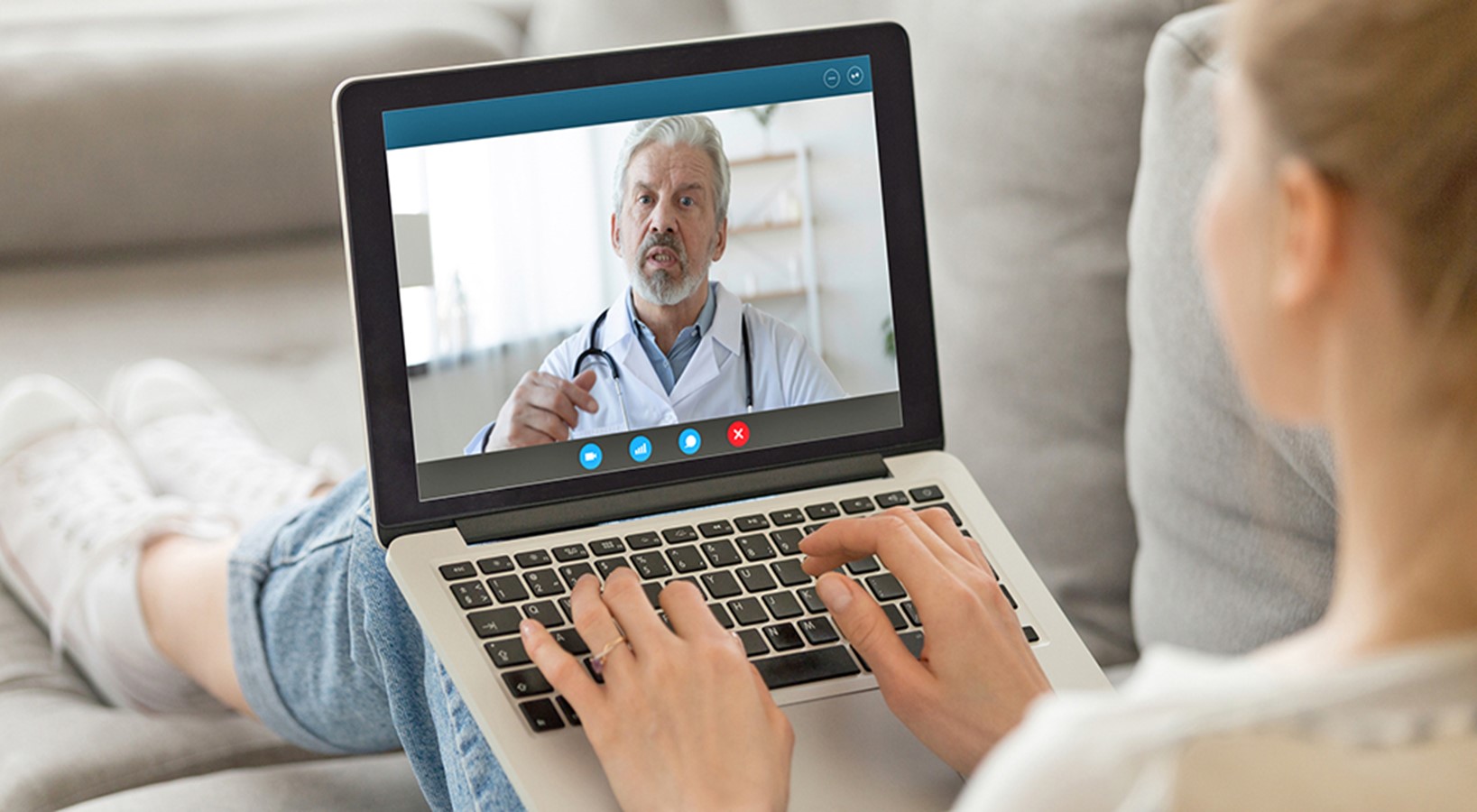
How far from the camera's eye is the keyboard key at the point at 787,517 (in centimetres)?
79

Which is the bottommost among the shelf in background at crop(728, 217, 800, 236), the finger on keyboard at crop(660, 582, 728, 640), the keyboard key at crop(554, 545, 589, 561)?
the finger on keyboard at crop(660, 582, 728, 640)

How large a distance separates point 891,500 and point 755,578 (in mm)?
109

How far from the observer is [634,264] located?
784 millimetres

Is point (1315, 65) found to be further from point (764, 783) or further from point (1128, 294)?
point (1128, 294)

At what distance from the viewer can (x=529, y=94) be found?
2.49 feet

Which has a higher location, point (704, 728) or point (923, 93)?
point (923, 93)

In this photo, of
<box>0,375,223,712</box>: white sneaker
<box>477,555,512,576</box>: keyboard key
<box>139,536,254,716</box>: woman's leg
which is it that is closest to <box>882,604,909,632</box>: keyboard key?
<box>477,555,512,576</box>: keyboard key

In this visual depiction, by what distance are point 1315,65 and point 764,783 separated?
38 cm

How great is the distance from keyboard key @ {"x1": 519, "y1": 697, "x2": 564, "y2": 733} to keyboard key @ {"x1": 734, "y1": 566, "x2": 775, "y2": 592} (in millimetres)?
136

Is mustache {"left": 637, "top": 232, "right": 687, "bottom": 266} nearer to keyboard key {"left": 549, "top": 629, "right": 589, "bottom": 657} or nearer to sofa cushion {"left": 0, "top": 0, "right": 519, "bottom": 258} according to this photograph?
keyboard key {"left": 549, "top": 629, "right": 589, "bottom": 657}

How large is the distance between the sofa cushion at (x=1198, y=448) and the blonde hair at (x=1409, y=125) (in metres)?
0.50

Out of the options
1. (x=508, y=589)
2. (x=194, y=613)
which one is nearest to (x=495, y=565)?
(x=508, y=589)

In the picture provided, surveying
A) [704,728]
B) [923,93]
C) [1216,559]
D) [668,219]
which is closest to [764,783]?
[704,728]

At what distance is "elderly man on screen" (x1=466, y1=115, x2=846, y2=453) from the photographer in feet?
2.54
